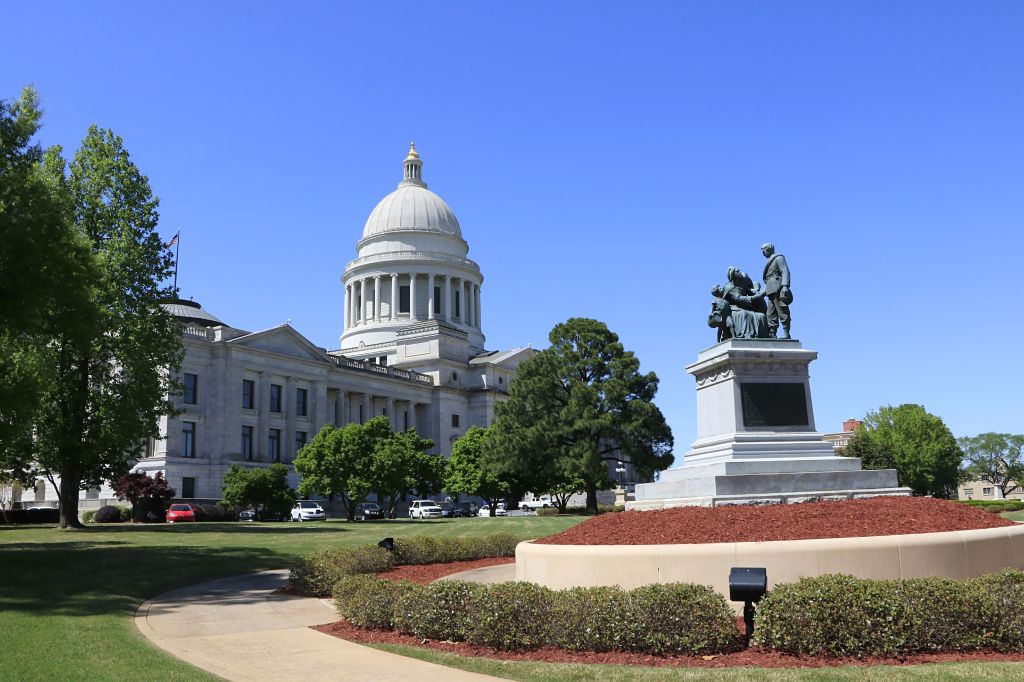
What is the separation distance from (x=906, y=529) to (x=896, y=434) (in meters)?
90.2

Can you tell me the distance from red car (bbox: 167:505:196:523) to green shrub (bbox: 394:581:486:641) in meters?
45.8

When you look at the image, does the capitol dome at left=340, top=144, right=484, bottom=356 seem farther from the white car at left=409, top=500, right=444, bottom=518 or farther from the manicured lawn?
the manicured lawn

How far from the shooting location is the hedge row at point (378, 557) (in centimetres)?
1723

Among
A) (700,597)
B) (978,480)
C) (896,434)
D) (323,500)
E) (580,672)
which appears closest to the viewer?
(580,672)

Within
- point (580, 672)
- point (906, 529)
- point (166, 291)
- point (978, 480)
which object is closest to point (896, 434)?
point (978, 480)

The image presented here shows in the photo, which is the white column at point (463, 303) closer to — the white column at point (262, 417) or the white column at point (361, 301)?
the white column at point (361, 301)

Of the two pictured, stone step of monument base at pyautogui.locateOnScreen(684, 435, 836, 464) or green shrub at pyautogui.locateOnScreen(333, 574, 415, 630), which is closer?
green shrub at pyautogui.locateOnScreen(333, 574, 415, 630)

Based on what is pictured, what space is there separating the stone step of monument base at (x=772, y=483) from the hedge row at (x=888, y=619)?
7.36 meters

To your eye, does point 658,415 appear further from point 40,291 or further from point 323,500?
point 40,291

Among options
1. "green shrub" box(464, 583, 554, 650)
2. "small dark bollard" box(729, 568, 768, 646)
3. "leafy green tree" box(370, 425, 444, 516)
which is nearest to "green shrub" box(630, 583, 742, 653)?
"small dark bollard" box(729, 568, 768, 646)

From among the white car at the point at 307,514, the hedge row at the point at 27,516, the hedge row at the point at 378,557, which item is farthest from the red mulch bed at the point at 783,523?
the hedge row at the point at 27,516

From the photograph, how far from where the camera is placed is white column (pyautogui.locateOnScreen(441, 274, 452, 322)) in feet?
364

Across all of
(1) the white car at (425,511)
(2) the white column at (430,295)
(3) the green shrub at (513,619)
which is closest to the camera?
(3) the green shrub at (513,619)

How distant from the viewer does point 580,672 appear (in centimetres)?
972
